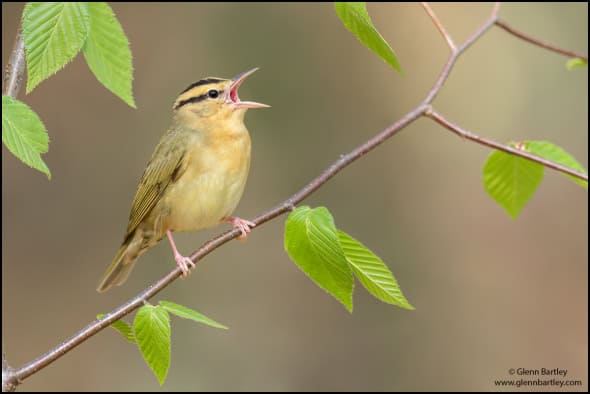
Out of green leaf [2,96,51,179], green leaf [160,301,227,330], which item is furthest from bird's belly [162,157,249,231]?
green leaf [2,96,51,179]

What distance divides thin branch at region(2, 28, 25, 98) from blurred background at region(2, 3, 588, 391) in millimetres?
5267

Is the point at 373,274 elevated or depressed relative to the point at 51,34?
depressed

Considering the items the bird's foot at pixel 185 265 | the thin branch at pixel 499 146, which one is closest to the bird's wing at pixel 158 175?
the bird's foot at pixel 185 265

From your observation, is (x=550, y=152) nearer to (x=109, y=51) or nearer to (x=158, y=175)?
(x=109, y=51)

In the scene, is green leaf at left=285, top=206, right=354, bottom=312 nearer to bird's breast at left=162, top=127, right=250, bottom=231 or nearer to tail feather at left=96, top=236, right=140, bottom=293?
bird's breast at left=162, top=127, right=250, bottom=231

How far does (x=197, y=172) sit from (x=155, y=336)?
222cm

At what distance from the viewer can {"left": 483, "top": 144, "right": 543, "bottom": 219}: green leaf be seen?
2.73 metres

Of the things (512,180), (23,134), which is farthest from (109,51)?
(512,180)

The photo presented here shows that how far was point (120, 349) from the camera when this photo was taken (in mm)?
7320

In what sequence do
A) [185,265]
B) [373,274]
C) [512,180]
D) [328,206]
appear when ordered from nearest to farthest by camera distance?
[373,274] → [512,180] → [185,265] → [328,206]

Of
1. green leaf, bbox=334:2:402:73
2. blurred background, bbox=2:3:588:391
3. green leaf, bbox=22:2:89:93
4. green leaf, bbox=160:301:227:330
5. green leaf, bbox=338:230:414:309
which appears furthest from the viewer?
blurred background, bbox=2:3:588:391

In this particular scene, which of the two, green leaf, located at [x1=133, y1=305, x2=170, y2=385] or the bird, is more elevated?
the bird

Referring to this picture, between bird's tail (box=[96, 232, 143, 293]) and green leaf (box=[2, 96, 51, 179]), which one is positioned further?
bird's tail (box=[96, 232, 143, 293])

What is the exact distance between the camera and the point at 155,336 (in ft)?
6.58
